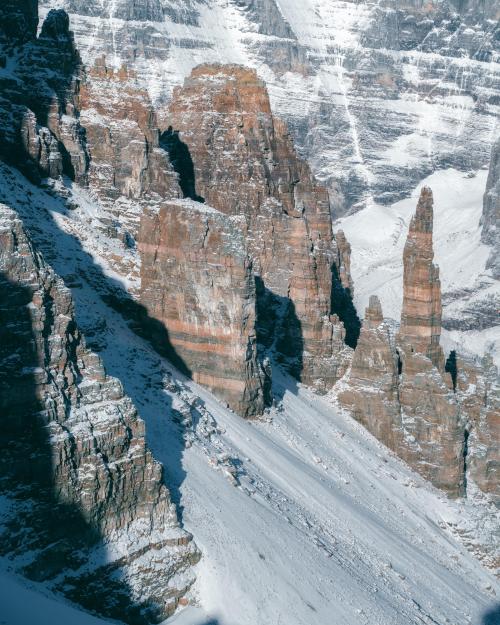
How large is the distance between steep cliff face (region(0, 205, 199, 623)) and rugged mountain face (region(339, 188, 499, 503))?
125 ft

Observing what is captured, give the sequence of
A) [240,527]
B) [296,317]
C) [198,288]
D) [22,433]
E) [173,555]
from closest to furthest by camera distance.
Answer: [22,433] → [173,555] → [240,527] → [198,288] → [296,317]

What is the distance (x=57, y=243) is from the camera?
66.0m

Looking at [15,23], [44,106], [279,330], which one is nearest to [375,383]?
[279,330]

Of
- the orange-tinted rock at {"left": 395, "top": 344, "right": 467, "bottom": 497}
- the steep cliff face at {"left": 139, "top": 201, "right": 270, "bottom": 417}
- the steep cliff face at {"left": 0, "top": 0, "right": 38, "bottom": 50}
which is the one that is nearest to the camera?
the steep cliff face at {"left": 139, "top": 201, "right": 270, "bottom": 417}

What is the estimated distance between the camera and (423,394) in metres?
77.6

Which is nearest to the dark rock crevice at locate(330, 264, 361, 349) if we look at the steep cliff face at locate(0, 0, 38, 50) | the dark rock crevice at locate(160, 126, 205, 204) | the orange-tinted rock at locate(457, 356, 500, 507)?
the orange-tinted rock at locate(457, 356, 500, 507)

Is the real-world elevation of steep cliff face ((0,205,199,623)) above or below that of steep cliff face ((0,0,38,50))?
below

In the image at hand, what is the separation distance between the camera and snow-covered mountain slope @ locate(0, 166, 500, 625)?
4478 cm

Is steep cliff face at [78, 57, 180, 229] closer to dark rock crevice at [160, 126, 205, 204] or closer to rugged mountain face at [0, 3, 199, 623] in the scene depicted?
dark rock crevice at [160, 126, 205, 204]

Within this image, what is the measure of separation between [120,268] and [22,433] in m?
31.3

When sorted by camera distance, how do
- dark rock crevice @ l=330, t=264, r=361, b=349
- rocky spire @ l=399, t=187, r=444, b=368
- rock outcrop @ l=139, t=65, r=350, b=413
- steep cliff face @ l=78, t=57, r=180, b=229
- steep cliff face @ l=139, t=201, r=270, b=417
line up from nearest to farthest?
steep cliff face @ l=139, t=201, r=270, b=417 < steep cliff face @ l=78, t=57, r=180, b=229 < rocky spire @ l=399, t=187, r=444, b=368 < rock outcrop @ l=139, t=65, r=350, b=413 < dark rock crevice @ l=330, t=264, r=361, b=349

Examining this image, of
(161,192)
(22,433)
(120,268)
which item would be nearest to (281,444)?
(120,268)

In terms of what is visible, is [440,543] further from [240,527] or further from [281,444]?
[240,527]

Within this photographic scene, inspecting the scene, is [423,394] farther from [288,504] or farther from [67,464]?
[67,464]
